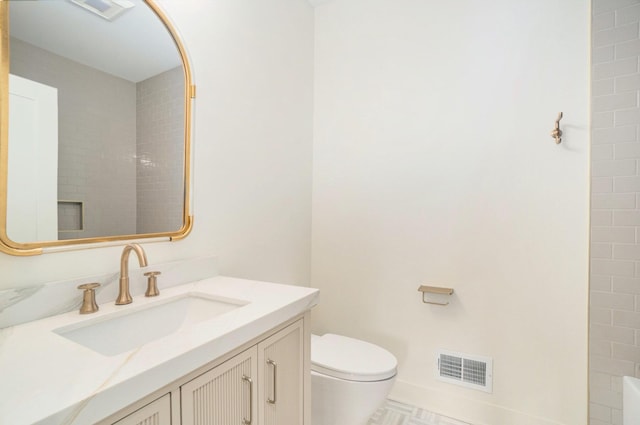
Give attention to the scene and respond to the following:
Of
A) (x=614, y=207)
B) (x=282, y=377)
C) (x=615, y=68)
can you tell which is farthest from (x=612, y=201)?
(x=282, y=377)

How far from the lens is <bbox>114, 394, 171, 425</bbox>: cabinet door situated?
0.59 meters

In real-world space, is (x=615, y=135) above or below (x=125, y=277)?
above

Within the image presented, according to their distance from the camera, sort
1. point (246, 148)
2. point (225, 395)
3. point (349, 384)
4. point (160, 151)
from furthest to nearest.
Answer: point (246, 148), point (349, 384), point (160, 151), point (225, 395)

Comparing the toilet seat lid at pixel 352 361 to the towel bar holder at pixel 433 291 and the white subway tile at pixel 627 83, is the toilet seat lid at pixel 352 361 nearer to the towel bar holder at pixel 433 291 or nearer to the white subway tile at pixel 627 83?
the towel bar holder at pixel 433 291

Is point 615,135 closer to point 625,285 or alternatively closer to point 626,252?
point 626,252

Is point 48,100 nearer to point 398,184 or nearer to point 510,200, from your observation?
point 398,184

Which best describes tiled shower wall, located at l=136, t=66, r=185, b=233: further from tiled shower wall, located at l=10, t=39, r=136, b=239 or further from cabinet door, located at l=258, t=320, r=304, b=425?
Answer: cabinet door, located at l=258, t=320, r=304, b=425

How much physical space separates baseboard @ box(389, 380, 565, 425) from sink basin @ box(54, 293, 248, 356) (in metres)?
1.38

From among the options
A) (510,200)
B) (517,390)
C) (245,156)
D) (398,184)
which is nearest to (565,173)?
(510,200)

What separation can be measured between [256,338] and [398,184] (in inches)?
53.0

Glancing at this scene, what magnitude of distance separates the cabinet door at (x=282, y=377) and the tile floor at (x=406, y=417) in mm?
875

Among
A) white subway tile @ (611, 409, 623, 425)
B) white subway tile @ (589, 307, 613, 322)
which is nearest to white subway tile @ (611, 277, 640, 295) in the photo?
white subway tile @ (589, 307, 613, 322)

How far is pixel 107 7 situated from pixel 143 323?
1.05m

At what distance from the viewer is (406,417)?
1780mm
